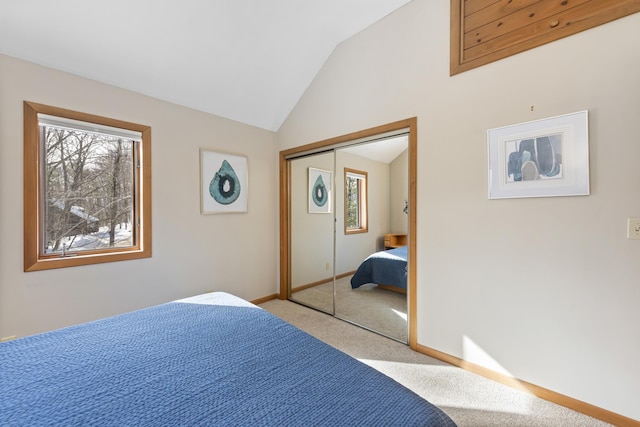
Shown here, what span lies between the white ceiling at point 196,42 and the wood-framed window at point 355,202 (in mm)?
1368

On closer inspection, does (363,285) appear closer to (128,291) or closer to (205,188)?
(205,188)

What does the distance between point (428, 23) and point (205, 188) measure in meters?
2.71

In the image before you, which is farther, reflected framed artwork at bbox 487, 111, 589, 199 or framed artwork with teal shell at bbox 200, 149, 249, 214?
framed artwork with teal shell at bbox 200, 149, 249, 214

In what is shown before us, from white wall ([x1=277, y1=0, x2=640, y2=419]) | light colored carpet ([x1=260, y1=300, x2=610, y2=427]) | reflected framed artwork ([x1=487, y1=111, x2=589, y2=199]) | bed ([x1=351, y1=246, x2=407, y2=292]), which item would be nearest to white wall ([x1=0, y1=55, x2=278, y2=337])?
bed ([x1=351, y1=246, x2=407, y2=292])

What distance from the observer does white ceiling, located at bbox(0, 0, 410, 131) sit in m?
→ 1.95

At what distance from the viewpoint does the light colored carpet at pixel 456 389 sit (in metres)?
1.61

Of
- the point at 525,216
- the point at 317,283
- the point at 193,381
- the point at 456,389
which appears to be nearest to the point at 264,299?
the point at 317,283

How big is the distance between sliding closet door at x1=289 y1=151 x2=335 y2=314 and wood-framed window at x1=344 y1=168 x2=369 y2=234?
0.71 feet

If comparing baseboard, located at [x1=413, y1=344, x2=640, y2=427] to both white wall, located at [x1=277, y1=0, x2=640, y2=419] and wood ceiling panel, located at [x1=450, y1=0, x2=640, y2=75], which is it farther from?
wood ceiling panel, located at [x1=450, y1=0, x2=640, y2=75]

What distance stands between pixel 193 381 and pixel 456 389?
5.90 ft

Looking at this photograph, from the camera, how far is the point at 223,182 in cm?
322

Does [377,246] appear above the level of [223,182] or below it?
below

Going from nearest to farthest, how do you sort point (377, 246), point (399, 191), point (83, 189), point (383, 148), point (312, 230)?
point (83, 189) < point (399, 191) < point (383, 148) < point (377, 246) < point (312, 230)

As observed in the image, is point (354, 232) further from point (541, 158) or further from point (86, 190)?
point (86, 190)
